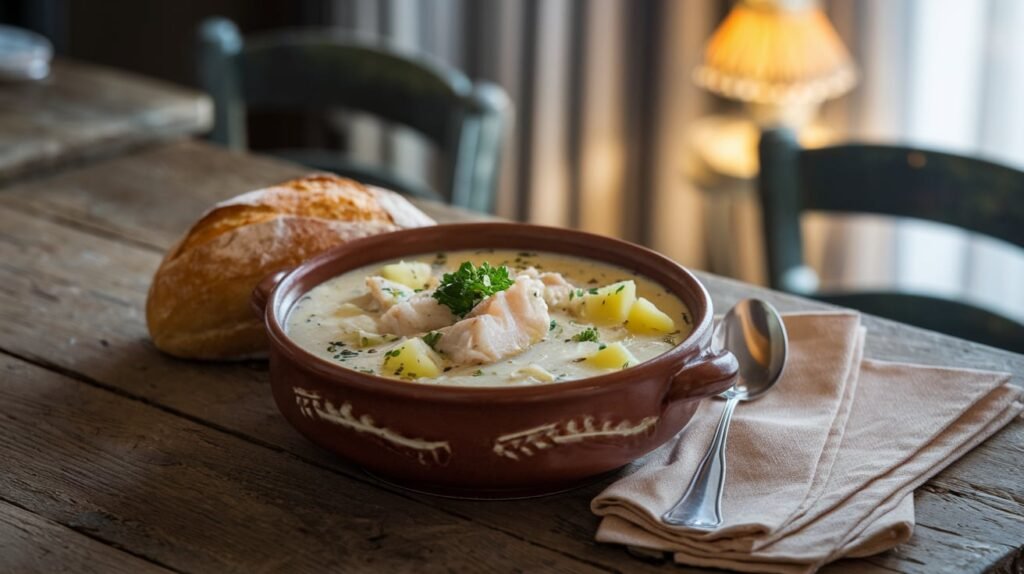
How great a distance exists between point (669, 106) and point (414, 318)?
7.38 ft

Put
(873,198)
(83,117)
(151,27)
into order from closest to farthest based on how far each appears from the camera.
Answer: (873,198) < (83,117) < (151,27)

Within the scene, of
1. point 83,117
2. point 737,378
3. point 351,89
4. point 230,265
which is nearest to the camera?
point 737,378

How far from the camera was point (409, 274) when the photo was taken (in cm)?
130

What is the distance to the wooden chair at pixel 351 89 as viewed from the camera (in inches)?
89.0

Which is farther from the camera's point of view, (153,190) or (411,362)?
(153,190)

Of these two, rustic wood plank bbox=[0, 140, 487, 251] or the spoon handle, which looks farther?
rustic wood plank bbox=[0, 140, 487, 251]

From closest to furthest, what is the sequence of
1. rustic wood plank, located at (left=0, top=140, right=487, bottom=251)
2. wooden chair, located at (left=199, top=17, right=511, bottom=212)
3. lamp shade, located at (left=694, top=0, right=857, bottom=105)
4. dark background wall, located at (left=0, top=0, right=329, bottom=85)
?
rustic wood plank, located at (left=0, top=140, right=487, bottom=251)
wooden chair, located at (left=199, top=17, right=511, bottom=212)
lamp shade, located at (left=694, top=0, right=857, bottom=105)
dark background wall, located at (left=0, top=0, right=329, bottom=85)

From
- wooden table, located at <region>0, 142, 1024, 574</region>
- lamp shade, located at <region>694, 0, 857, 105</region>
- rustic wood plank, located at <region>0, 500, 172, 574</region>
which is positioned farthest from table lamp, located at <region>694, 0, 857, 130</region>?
rustic wood plank, located at <region>0, 500, 172, 574</region>

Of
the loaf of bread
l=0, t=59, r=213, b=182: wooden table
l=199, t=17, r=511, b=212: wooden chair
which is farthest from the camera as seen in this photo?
l=199, t=17, r=511, b=212: wooden chair

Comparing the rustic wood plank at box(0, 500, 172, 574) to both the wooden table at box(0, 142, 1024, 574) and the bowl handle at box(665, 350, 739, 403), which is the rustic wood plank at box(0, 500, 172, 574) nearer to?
the wooden table at box(0, 142, 1024, 574)

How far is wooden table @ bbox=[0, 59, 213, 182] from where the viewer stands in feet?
6.68

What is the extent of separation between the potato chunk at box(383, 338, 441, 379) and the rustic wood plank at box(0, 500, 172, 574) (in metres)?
0.25

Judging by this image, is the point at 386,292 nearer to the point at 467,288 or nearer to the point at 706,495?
the point at 467,288

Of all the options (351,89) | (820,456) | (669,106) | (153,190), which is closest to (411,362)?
(820,456)
